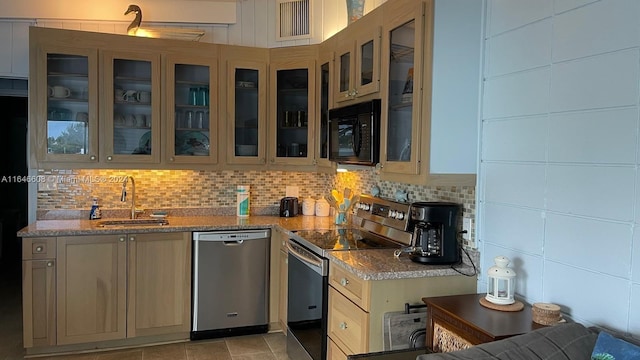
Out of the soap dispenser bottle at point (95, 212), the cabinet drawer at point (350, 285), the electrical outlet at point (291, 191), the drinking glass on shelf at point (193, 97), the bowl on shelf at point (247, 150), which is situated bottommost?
the cabinet drawer at point (350, 285)

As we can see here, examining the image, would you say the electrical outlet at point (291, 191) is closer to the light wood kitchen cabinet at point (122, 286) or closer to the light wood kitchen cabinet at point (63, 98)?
the light wood kitchen cabinet at point (122, 286)

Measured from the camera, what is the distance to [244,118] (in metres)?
4.07

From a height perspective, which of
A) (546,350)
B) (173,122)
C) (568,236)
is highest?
(173,122)

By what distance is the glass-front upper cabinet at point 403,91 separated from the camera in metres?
2.46

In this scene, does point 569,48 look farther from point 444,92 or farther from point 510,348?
point 510,348

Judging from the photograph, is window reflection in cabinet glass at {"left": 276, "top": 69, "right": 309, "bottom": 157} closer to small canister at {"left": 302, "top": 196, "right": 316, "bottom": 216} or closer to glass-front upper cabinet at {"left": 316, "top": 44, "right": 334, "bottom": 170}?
glass-front upper cabinet at {"left": 316, "top": 44, "right": 334, "bottom": 170}

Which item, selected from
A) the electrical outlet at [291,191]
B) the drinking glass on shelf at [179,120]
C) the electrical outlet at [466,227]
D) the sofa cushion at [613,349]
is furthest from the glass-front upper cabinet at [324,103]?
the sofa cushion at [613,349]

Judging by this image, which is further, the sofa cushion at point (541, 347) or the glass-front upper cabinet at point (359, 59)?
the glass-front upper cabinet at point (359, 59)

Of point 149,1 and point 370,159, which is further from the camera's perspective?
point 149,1

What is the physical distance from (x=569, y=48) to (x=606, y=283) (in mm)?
946

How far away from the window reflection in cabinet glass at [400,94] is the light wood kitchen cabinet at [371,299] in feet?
2.18

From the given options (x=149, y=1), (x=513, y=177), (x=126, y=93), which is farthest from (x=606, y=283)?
(x=149, y=1)

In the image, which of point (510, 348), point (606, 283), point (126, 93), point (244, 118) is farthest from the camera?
point (244, 118)

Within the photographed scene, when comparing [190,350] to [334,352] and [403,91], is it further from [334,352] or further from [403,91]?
[403,91]
